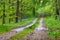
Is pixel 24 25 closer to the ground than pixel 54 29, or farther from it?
closer to the ground

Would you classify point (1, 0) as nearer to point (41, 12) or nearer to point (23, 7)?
point (23, 7)

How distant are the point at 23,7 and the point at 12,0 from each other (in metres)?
6.62

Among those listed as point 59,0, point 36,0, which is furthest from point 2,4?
point 59,0

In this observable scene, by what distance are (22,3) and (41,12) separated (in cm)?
6030

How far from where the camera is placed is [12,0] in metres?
38.7

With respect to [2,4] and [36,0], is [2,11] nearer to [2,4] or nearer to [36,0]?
[2,4]

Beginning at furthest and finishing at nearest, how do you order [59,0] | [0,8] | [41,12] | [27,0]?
[41,12], [27,0], [59,0], [0,8]

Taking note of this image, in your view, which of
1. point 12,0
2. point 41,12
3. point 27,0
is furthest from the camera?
point 41,12

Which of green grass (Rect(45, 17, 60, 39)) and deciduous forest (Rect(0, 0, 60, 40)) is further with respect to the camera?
green grass (Rect(45, 17, 60, 39))

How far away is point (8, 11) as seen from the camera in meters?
27.8

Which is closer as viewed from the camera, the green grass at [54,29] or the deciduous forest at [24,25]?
the deciduous forest at [24,25]

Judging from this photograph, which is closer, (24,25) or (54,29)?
(54,29)

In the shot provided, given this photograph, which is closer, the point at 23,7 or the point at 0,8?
the point at 0,8

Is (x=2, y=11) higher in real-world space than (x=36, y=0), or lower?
lower
